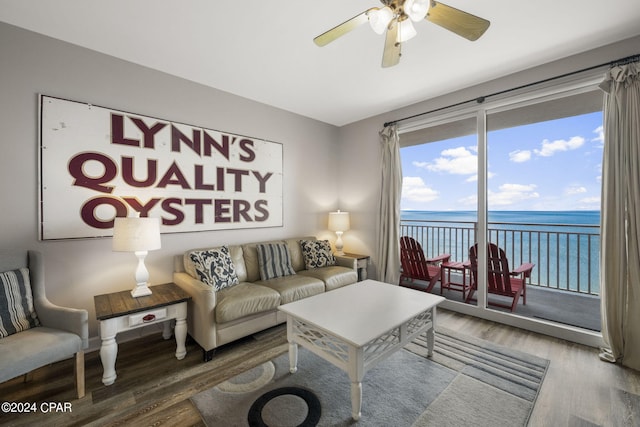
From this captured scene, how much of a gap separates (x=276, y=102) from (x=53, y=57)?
2100mm

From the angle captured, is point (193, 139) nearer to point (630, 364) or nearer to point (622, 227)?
point (622, 227)

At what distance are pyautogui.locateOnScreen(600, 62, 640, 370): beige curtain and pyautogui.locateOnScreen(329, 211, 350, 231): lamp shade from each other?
2.73m

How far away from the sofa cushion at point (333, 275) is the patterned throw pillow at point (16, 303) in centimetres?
229

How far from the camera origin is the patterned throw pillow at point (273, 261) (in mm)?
2965

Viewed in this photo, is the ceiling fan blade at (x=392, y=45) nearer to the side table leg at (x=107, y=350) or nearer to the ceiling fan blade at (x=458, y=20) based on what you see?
the ceiling fan blade at (x=458, y=20)

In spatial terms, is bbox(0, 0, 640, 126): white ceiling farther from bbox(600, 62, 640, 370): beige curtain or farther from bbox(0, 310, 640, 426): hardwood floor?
bbox(0, 310, 640, 426): hardwood floor

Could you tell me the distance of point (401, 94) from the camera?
127 inches

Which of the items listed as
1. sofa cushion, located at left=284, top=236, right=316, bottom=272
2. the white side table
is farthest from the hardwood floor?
sofa cushion, located at left=284, top=236, right=316, bottom=272

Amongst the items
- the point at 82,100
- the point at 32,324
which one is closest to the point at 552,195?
the point at 82,100

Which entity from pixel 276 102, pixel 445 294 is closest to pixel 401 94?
pixel 276 102

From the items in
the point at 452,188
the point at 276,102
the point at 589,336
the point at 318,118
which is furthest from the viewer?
the point at 452,188

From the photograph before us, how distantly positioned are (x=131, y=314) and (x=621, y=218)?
3.96 metres

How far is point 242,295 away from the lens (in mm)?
2277

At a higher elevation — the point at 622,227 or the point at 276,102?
the point at 276,102
